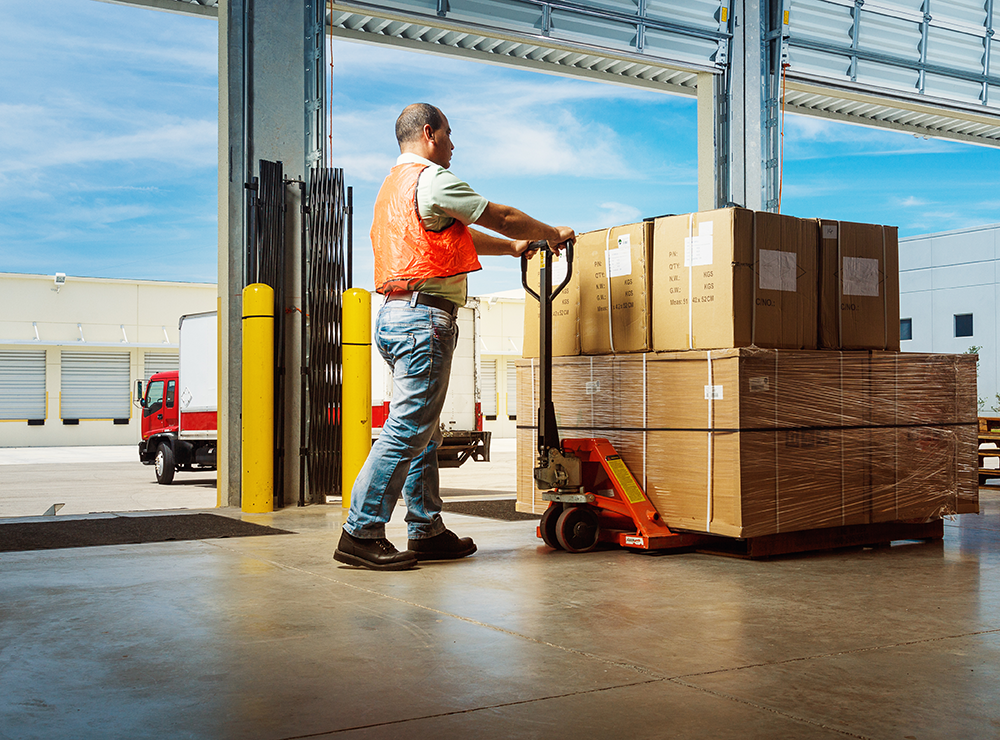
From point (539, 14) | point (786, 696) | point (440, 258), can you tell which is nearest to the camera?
point (786, 696)

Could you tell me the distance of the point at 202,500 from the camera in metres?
11.7

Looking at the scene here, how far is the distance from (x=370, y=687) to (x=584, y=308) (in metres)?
3.31

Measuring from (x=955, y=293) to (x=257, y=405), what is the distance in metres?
31.4

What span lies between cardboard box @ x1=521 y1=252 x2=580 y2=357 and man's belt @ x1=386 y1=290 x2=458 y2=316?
1.02m

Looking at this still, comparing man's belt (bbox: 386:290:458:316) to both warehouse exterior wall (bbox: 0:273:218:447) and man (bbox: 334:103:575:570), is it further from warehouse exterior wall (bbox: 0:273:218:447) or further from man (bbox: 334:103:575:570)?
warehouse exterior wall (bbox: 0:273:218:447)

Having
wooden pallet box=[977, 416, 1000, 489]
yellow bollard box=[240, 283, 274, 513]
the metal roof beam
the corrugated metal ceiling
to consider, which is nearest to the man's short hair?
yellow bollard box=[240, 283, 274, 513]

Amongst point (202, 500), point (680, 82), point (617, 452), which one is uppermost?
point (680, 82)

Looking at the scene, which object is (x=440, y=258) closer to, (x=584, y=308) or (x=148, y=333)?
(x=584, y=308)

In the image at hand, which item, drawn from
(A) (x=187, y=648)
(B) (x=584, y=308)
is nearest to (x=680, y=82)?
(B) (x=584, y=308)

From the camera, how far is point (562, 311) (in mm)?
5711

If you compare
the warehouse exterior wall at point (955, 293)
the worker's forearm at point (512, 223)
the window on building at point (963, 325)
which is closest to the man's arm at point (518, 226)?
the worker's forearm at point (512, 223)

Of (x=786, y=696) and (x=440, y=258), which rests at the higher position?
(x=440, y=258)

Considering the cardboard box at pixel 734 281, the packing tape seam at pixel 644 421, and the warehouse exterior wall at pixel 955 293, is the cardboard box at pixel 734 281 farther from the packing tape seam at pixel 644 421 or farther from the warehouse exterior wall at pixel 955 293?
the warehouse exterior wall at pixel 955 293

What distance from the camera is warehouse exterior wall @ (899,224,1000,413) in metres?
32.2
